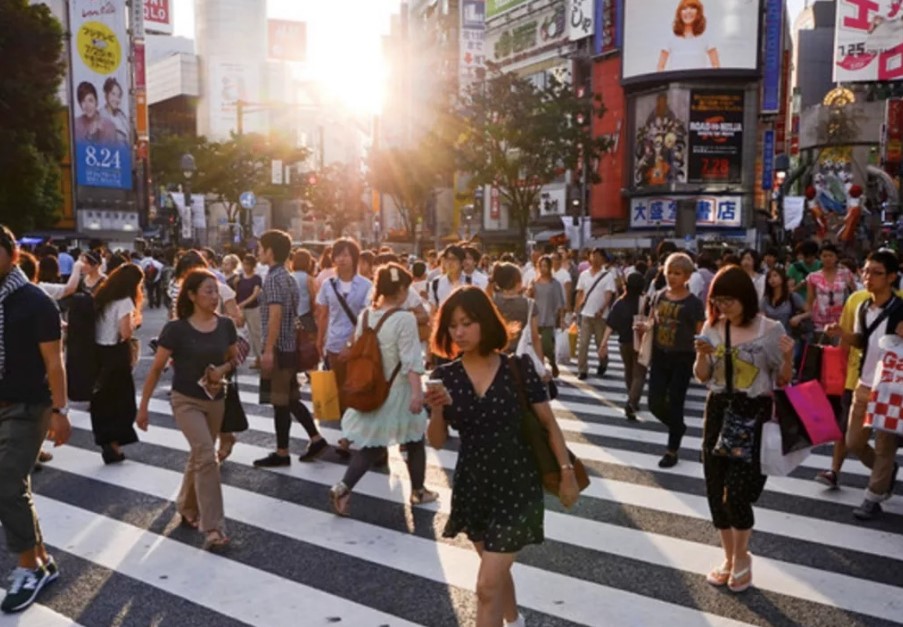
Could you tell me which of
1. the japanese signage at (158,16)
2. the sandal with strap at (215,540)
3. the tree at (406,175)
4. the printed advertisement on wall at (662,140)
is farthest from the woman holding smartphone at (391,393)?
the japanese signage at (158,16)

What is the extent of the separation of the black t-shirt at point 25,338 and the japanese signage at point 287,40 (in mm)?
128937

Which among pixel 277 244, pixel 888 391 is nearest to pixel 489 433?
pixel 888 391

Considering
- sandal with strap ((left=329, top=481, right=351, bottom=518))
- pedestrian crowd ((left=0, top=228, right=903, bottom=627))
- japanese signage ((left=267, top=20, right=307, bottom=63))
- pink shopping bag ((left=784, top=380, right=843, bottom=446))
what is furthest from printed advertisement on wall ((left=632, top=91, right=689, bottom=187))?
japanese signage ((left=267, top=20, right=307, bottom=63))

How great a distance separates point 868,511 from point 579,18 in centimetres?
4864

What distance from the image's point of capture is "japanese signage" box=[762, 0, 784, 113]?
44.5 metres

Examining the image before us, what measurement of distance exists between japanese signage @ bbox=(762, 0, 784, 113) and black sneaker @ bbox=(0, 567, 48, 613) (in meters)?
46.5

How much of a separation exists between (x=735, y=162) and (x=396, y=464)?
42.4 m

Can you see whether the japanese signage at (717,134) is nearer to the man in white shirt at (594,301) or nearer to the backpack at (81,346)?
the man in white shirt at (594,301)

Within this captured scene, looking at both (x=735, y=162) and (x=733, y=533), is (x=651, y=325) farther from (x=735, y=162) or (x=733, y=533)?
(x=735, y=162)

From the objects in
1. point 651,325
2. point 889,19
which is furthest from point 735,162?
point 651,325

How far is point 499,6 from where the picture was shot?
57.1m

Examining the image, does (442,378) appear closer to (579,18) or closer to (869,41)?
(579,18)

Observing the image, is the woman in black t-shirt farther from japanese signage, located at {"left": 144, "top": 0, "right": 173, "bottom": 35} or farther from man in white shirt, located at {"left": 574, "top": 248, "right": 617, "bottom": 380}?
japanese signage, located at {"left": 144, "top": 0, "right": 173, "bottom": 35}

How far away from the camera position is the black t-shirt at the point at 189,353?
508 centimetres
